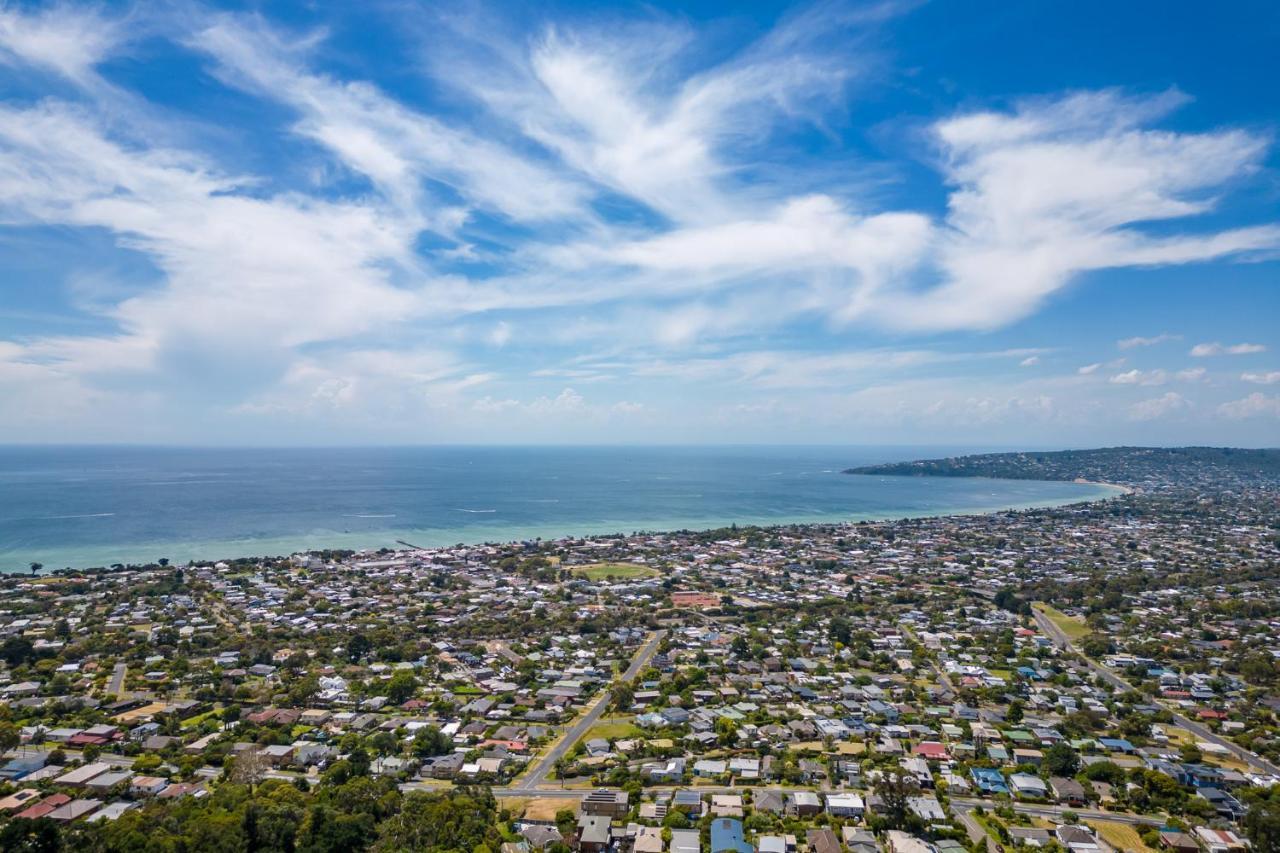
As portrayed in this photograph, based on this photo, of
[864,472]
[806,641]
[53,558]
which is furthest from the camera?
[864,472]

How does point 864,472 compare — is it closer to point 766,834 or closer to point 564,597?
point 564,597

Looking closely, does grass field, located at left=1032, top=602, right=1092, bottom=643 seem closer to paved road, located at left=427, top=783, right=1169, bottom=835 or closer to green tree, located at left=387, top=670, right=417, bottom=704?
paved road, located at left=427, top=783, right=1169, bottom=835

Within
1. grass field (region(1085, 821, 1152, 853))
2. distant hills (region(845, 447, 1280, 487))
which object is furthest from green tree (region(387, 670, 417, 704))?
distant hills (region(845, 447, 1280, 487))

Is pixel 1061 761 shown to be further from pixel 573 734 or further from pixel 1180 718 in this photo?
pixel 573 734

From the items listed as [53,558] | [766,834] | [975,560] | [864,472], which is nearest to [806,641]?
[766,834]

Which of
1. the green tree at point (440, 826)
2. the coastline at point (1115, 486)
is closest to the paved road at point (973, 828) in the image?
the green tree at point (440, 826)

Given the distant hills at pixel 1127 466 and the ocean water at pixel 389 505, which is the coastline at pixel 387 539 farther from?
the distant hills at pixel 1127 466

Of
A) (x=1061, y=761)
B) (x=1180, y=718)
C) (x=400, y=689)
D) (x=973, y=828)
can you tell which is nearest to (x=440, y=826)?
(x=400, y=689)
